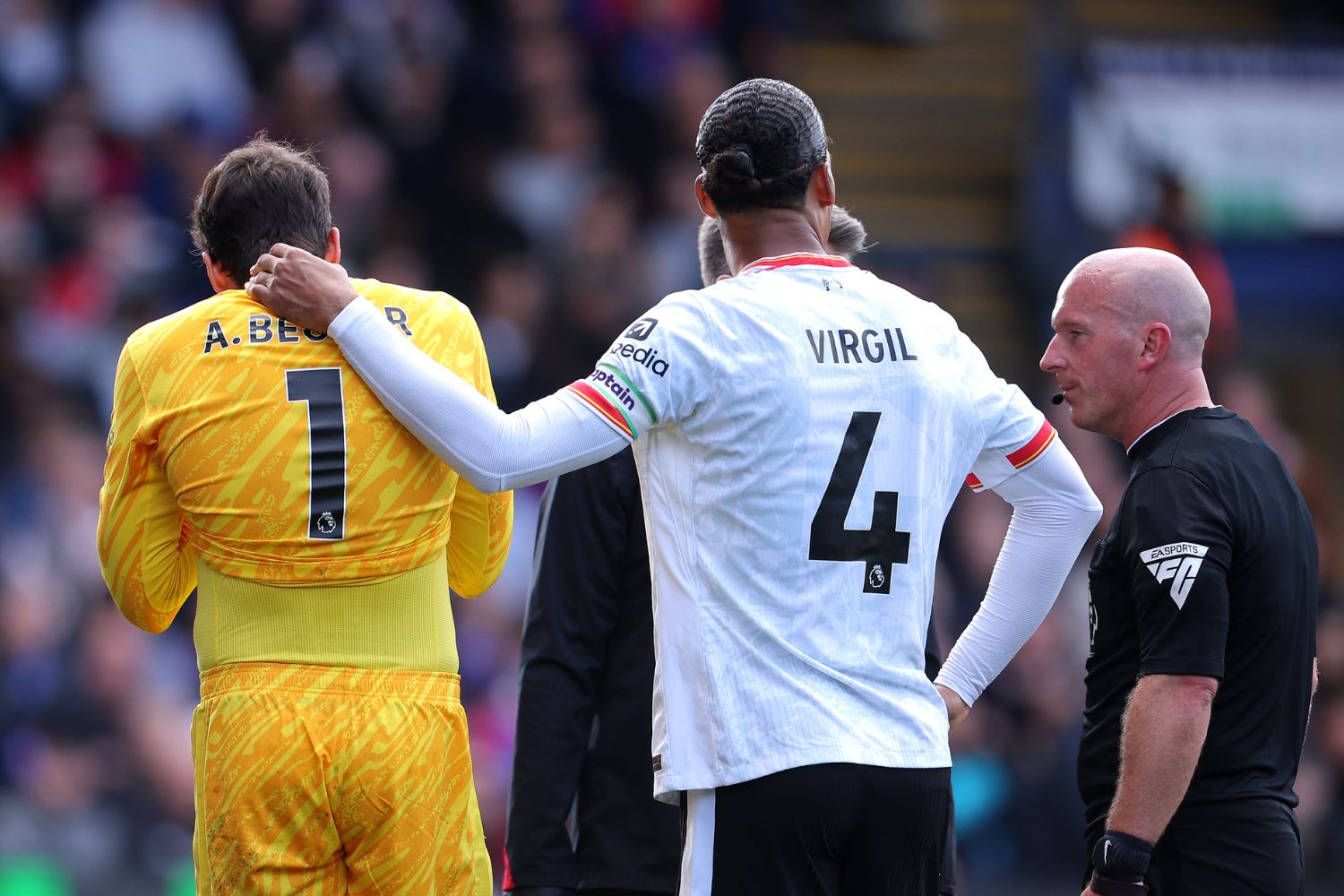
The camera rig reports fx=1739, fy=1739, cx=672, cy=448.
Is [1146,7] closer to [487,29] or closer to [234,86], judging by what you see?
[487,29]

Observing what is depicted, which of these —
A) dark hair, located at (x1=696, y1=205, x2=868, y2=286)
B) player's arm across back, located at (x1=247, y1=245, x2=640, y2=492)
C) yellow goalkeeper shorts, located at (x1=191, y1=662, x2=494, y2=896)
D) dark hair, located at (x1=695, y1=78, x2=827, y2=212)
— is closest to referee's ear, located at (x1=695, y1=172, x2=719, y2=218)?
dark hair, located at (x1=695, y1=78, x2=827, y2=212)

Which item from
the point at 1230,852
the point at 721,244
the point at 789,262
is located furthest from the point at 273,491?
the point at 1230,852

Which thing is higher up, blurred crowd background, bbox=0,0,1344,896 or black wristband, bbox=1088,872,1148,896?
blurred crowd background, bbox=0,0,1344,896

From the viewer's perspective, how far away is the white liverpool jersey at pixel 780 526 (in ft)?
9.53

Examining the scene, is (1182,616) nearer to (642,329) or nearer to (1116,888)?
(1116,888)

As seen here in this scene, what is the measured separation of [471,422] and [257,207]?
587 millimetres

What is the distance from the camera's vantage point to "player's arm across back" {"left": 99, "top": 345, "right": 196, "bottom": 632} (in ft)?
9.96

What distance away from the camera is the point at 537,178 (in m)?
10.3

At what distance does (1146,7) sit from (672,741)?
11.6m

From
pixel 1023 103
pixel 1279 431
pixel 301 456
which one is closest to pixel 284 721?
pixel 301 456

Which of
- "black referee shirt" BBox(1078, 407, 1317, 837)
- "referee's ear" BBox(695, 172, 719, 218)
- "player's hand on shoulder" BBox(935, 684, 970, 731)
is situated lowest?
"player's hand on shoulder" BBox(935, 684, 970, 731)

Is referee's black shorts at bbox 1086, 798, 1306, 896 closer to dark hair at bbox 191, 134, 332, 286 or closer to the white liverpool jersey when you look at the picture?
the white liverpool jersey

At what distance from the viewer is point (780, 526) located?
9.61 feet

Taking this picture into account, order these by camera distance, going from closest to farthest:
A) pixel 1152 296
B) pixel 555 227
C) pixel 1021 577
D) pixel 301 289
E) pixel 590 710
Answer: pixel 301 289 → pixel 1152 296 → pixel 1021 577 → pixel 590 710 → pixel 555 227
